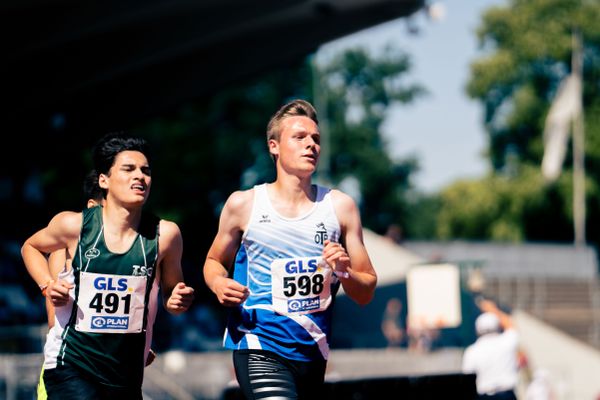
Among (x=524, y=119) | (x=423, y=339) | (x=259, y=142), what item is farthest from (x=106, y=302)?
(x=524, y=119)

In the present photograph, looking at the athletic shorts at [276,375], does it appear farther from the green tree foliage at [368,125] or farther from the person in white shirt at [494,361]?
the green tree foliage at [368,125]

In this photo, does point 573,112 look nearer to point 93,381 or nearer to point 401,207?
point 401,207

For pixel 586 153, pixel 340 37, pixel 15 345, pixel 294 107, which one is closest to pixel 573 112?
pixel 586 153

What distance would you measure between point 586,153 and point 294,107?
190 feet

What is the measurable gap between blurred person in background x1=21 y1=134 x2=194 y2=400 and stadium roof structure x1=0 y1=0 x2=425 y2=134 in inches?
625

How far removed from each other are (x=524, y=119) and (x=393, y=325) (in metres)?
42.9

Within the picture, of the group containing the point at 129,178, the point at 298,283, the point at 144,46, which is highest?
the point at 144,46

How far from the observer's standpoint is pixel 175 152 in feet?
145

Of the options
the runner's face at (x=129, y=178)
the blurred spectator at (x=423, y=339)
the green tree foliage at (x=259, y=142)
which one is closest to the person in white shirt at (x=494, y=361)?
the blurred spectator at (x=423, y=339)

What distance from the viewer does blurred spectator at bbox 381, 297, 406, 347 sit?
24359 mm

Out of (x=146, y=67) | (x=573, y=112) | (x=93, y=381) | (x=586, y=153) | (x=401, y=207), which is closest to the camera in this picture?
(x=93, y=381)

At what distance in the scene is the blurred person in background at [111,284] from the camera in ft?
21.7

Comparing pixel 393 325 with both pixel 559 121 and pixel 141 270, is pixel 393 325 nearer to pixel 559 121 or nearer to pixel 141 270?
pixel 141 270

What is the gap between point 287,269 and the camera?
6.85m
